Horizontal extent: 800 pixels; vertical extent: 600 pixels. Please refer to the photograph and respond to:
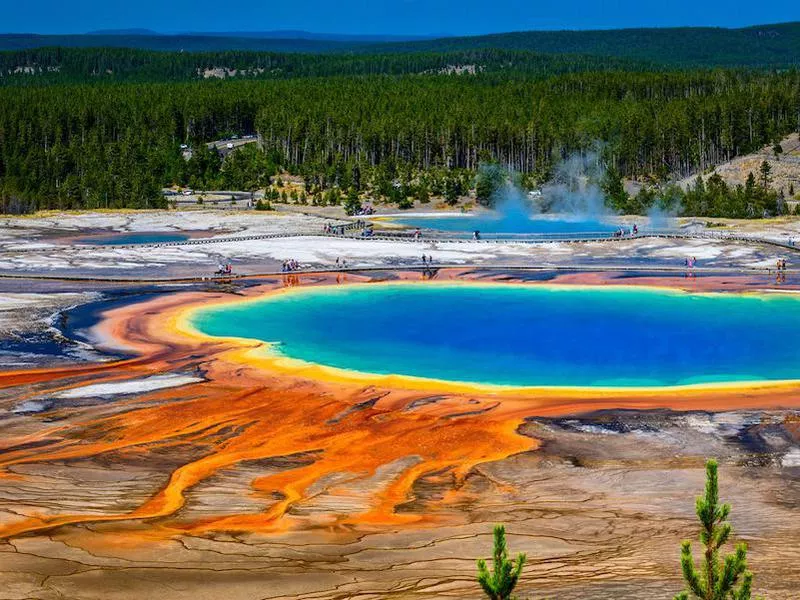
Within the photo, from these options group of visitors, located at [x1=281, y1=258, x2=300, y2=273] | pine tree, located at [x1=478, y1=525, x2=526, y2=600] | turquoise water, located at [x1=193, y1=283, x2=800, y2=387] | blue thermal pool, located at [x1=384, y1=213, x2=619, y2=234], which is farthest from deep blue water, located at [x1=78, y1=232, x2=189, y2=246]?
pine tree, located at [x1=478, y1=525, x2=526, y2=600]

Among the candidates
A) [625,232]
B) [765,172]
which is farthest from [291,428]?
[765,172]

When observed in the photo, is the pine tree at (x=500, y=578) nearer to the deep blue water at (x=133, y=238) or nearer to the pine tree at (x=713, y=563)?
the pine tree at (x=713, y=563)

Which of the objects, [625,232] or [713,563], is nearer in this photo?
[713,563]

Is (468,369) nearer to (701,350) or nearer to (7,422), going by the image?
(701,350)

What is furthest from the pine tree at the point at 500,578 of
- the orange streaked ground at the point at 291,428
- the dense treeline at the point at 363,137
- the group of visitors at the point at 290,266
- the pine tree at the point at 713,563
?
the dense treeline at the point at 363,137

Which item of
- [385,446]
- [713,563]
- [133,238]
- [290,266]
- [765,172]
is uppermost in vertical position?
[765,172]

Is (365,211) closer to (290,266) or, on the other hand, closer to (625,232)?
(625,232)

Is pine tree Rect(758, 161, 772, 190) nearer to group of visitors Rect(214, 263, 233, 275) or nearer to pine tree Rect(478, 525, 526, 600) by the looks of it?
group of visitors Rect(214, 263, 233, 275)
